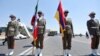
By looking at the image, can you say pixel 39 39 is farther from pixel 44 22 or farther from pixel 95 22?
pixel 95 22

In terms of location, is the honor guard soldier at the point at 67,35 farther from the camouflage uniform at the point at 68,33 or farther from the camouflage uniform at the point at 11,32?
the camouflage uniform at the point at 11,32

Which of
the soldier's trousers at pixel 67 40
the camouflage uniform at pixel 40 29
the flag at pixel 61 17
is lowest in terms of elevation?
the soldier's trousers at pixel 67 40

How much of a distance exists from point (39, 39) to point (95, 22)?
258 cm

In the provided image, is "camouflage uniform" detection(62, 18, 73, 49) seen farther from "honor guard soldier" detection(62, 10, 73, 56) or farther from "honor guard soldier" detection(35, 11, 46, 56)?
"honor guard soldier" detection(35, 11, 46, 56)

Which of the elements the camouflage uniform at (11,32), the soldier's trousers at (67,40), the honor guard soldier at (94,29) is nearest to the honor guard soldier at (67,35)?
the soldier's trousers at (67,40)

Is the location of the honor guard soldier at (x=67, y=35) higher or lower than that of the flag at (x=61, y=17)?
lower

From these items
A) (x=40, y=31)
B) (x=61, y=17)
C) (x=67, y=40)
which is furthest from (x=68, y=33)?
(x=40, y=31)

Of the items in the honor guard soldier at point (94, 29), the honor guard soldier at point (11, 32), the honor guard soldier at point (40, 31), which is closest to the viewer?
the honor guard soldier at point (40, 31)

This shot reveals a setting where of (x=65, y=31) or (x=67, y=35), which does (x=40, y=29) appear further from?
(x=67, y=35)

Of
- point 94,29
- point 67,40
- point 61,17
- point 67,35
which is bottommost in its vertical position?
point 67,40

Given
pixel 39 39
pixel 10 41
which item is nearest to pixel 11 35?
pixel 10 41

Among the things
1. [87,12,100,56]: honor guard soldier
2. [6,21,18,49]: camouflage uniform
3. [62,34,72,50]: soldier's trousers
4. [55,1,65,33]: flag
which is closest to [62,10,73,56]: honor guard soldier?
[62,34,72,50]: soldier's trousers

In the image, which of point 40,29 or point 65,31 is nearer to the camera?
point 65,31

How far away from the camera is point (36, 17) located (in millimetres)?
13219
